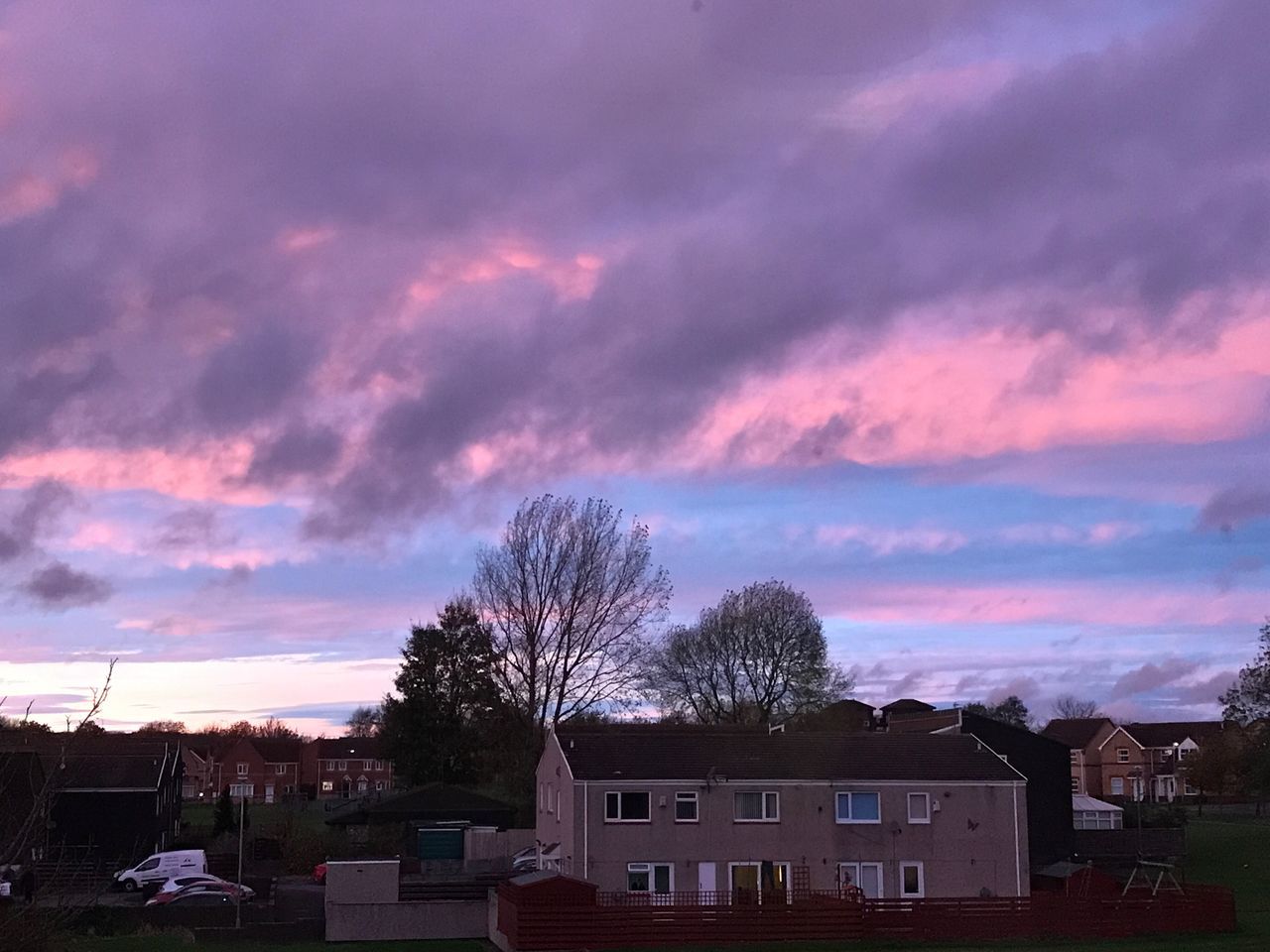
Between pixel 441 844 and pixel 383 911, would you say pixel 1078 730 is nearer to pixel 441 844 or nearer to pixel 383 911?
pixel 441 844

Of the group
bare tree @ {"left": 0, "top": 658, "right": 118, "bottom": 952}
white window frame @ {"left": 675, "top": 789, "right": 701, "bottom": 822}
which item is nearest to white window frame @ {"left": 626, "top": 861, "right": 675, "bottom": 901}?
white window frame @ {"left": 675, "top": 789, "right": 701, "bottom": 822}

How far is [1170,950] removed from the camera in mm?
33750

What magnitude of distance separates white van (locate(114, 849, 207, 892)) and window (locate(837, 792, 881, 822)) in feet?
85.4

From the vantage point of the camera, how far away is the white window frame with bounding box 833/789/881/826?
46.5m

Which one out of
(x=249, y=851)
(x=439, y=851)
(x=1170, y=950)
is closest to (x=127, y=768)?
(x=249, y=851)

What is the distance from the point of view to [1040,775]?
185ft

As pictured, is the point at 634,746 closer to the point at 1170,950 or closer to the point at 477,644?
the point at 1170,950

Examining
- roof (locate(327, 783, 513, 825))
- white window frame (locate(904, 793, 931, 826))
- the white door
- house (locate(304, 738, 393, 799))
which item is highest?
white window frame (locate(904, 793, 931, 826))

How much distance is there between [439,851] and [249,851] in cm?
874

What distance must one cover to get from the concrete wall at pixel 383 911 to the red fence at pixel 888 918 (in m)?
2.64

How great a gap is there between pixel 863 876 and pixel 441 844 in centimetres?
2407

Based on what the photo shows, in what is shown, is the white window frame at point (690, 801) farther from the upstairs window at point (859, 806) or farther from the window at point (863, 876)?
the window at point (863, 876)

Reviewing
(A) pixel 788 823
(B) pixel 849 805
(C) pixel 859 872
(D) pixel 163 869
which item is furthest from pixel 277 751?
(C) pixel 859 872

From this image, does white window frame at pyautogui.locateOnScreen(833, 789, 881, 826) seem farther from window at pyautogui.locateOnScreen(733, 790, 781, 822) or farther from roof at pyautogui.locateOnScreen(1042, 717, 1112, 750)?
roof at pyautogui.locateOnScreen(1042, 717, 1112, 750)
